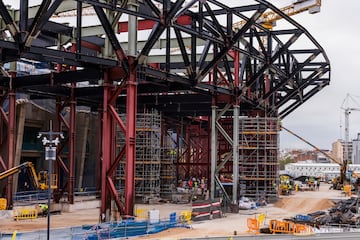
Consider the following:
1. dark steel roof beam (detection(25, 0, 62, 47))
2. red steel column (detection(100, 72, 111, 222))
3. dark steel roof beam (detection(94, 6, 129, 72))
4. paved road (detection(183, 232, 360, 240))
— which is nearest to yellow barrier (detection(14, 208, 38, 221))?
red steel column (detection(100, 72, 111, 222))

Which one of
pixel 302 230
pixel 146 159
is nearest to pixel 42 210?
pixel 146 159

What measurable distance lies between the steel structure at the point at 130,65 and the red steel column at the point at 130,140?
6 centimetres

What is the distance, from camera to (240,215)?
40.3m

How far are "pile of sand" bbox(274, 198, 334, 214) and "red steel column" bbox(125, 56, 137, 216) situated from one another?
19.7 meters

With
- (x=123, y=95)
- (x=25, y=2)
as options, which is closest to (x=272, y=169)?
(x=123, y=95)

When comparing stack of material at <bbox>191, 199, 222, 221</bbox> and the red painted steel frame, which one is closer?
the red painted steel frame

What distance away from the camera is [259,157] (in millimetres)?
50281

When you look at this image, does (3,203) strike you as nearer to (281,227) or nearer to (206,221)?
(206,221)

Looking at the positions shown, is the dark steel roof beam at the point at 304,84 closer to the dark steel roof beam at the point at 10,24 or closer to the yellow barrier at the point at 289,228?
the yellow barrier at the point at 289,228

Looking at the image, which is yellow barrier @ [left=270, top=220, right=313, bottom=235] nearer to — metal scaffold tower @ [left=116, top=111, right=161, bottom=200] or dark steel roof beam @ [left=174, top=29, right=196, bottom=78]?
dark steel roof beam @ [left=174, top=29, right=196, bottom=78]

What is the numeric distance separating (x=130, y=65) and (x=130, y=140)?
173 inches

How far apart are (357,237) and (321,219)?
5566 mm

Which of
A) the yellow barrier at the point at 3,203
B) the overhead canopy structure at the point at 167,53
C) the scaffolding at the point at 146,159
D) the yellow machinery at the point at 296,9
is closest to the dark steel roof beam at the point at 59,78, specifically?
the overhead canopy structure at the point at 167,53

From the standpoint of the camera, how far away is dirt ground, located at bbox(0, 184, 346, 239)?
1152 inches
